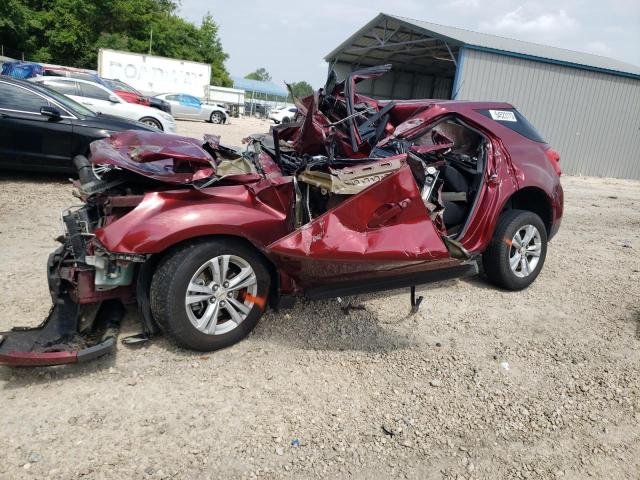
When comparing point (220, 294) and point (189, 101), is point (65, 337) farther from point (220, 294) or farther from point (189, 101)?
point (189, 101)

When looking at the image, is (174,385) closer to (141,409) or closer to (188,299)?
(141,409)

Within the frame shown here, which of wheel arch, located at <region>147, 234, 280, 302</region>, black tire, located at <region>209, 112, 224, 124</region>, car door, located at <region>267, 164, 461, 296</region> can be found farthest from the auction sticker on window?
black tire, located at <region>209, 112, 224, 124</region>

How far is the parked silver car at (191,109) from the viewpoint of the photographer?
25281 mm

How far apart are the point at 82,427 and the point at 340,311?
2.07 meters

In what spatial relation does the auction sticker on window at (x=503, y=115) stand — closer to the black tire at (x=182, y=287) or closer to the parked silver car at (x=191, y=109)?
the black tire at (x=182, y=287)

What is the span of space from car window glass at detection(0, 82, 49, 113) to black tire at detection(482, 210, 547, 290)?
651 cm

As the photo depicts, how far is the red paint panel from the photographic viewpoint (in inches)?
123

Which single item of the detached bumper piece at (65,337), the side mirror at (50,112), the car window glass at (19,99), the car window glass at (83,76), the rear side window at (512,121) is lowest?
the detached bumper piece at (65,337)

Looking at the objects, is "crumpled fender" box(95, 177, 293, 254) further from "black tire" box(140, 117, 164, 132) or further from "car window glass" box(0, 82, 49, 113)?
"black tire" box(140, 117, 164, 132)

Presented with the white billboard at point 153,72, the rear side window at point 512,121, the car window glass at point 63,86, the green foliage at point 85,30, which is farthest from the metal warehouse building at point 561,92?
the green foliage at point 85,30

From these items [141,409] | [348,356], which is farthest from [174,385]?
[348,356]

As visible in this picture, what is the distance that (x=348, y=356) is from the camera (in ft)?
11.3

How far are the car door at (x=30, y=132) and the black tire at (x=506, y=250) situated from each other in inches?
239

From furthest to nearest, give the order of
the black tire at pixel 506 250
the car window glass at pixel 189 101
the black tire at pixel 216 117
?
the black tire at pixel 216 117 < the car window glass at pixel 189 101 < the black tire at pixel 506 250
